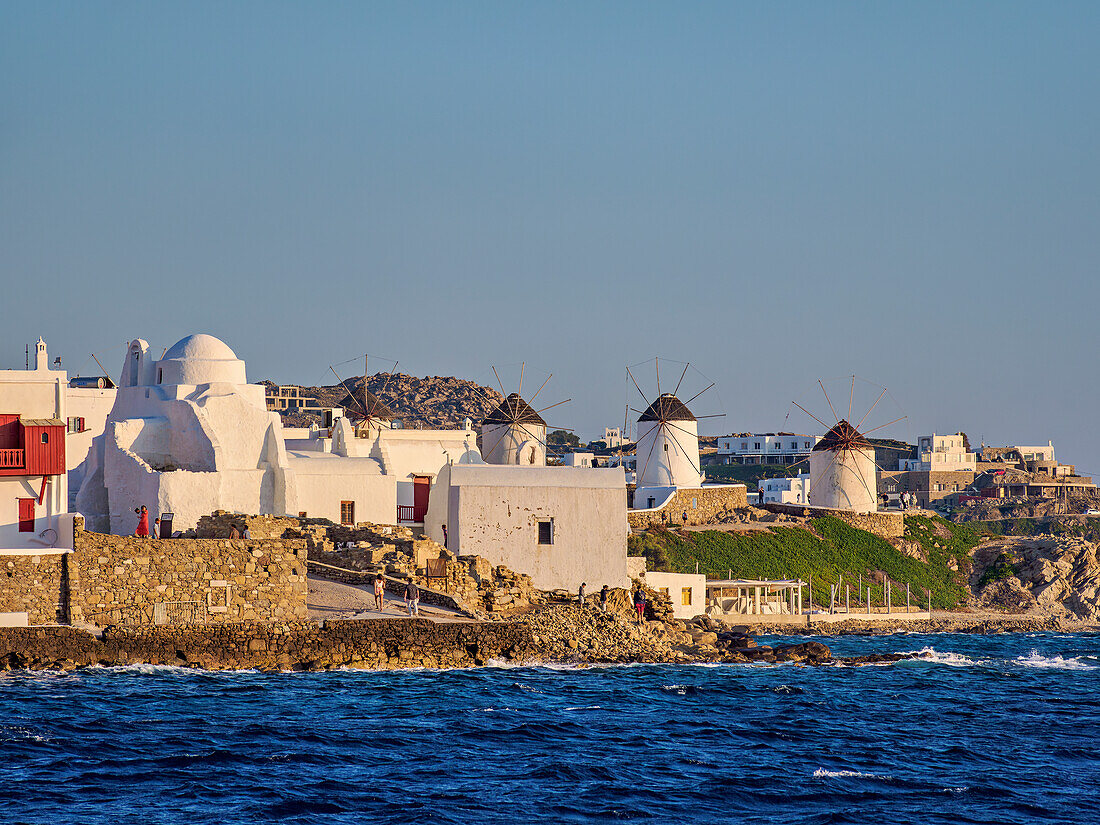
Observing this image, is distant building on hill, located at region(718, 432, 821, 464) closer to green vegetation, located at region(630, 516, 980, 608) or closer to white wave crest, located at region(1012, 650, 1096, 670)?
green vegetation, located at region(630, 516, 980, 608)

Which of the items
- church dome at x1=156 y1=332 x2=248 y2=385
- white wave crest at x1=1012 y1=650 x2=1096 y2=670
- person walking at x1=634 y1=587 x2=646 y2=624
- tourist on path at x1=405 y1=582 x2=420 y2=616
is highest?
church dome at x1=156 y1=332 x2=248 y2=385

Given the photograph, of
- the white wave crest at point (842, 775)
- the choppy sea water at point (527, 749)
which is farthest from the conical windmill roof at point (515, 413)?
the white wave crest at point (842, 775)

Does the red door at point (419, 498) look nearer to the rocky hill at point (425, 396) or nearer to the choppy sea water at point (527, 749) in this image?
the choppy sea water at point (527, 749)

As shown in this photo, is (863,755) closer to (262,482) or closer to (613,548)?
(613,548)

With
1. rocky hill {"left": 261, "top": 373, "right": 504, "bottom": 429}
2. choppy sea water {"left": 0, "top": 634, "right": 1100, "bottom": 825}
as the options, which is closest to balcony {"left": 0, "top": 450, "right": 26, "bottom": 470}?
choppy sea water {"left": 0, "top": 634, "right": 1100, "bottom": 825}

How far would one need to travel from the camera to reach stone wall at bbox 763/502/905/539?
67.8 metres

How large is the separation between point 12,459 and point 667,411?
4509 cm

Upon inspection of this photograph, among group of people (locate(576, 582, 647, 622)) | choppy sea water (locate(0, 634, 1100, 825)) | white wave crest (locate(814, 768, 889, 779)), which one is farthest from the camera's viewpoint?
group of people (locate(576, 582, 647, 622))

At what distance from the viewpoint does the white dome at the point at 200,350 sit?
40719 millimetres

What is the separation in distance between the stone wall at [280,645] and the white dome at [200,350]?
1496cm

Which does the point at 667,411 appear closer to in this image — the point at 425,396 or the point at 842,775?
the point at 842,775

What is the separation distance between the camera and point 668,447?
69062 millimetres

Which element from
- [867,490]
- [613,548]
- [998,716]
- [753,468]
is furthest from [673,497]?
[753,468]

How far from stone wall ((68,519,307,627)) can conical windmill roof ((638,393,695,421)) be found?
1672 inches
